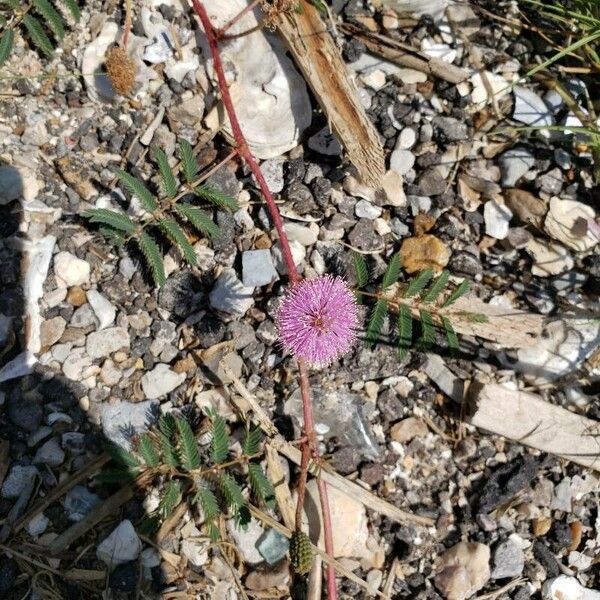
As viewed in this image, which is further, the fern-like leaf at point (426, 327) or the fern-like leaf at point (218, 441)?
the fern-like leaf at point (426, 327)

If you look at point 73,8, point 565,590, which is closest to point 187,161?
point 73,8

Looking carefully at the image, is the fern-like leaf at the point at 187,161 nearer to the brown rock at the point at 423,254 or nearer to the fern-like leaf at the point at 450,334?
the brown rock at the point at 423,254

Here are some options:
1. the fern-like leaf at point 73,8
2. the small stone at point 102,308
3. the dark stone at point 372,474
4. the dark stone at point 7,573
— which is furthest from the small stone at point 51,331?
the dark stone at point 372,474

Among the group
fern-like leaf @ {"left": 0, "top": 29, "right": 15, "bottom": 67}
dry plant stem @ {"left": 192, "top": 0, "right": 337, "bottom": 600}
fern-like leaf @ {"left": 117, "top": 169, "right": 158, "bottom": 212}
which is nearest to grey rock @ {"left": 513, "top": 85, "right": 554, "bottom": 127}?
dry plant stem @ {"left": 192, "top": 0, "right": 337, "bottom": 600}

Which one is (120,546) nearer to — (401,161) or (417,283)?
(417,283)

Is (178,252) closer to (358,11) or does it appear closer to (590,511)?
(358,11)
